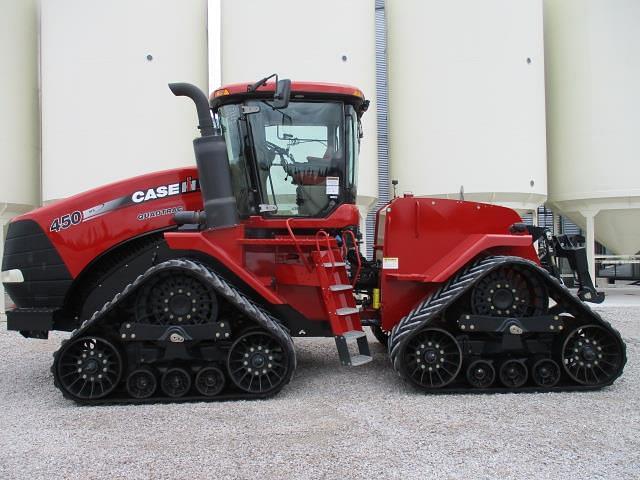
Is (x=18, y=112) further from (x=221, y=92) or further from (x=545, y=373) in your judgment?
(x=545, y=373)

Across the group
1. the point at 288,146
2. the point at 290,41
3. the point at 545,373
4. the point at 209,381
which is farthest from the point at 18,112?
the point at 545,373

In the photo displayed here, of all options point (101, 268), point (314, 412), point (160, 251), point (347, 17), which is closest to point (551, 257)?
point (314, 412)

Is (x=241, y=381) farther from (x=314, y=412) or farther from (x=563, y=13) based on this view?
(x=563, y=13)

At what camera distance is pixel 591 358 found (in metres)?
4.66

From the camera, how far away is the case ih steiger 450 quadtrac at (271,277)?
443cm

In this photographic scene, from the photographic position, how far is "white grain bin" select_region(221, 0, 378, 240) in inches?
396

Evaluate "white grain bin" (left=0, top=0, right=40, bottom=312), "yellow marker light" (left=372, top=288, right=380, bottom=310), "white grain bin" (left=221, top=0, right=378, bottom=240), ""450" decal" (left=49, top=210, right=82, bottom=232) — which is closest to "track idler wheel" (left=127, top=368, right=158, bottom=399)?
""450" decal" (left=49, top=210, right=82, bottom=232)

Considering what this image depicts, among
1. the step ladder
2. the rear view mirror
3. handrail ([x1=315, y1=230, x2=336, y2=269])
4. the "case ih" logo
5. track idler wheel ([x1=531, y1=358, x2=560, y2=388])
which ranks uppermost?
the rear view mirror

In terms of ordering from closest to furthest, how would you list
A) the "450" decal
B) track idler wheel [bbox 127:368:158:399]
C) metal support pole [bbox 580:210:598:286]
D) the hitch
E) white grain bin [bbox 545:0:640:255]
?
track idler wheel [bbox 127:368:158:399]
the "450" decal
the hitch
white grain bin [bbox 545:0:640:255]
metal support pole [bbox 580:210:598:286]

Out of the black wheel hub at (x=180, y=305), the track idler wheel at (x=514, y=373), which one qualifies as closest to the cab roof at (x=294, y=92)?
the black wheel hub at (x=180, y=305)

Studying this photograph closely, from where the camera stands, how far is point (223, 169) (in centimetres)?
466

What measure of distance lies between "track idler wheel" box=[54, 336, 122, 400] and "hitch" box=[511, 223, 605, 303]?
358 cm

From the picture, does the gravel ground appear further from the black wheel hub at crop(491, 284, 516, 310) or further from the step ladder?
the black wheel hub at crop(491, 284, 516, 310)

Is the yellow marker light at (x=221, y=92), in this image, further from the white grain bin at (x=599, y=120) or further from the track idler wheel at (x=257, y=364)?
the white grain bin at (x=599, y=120)
